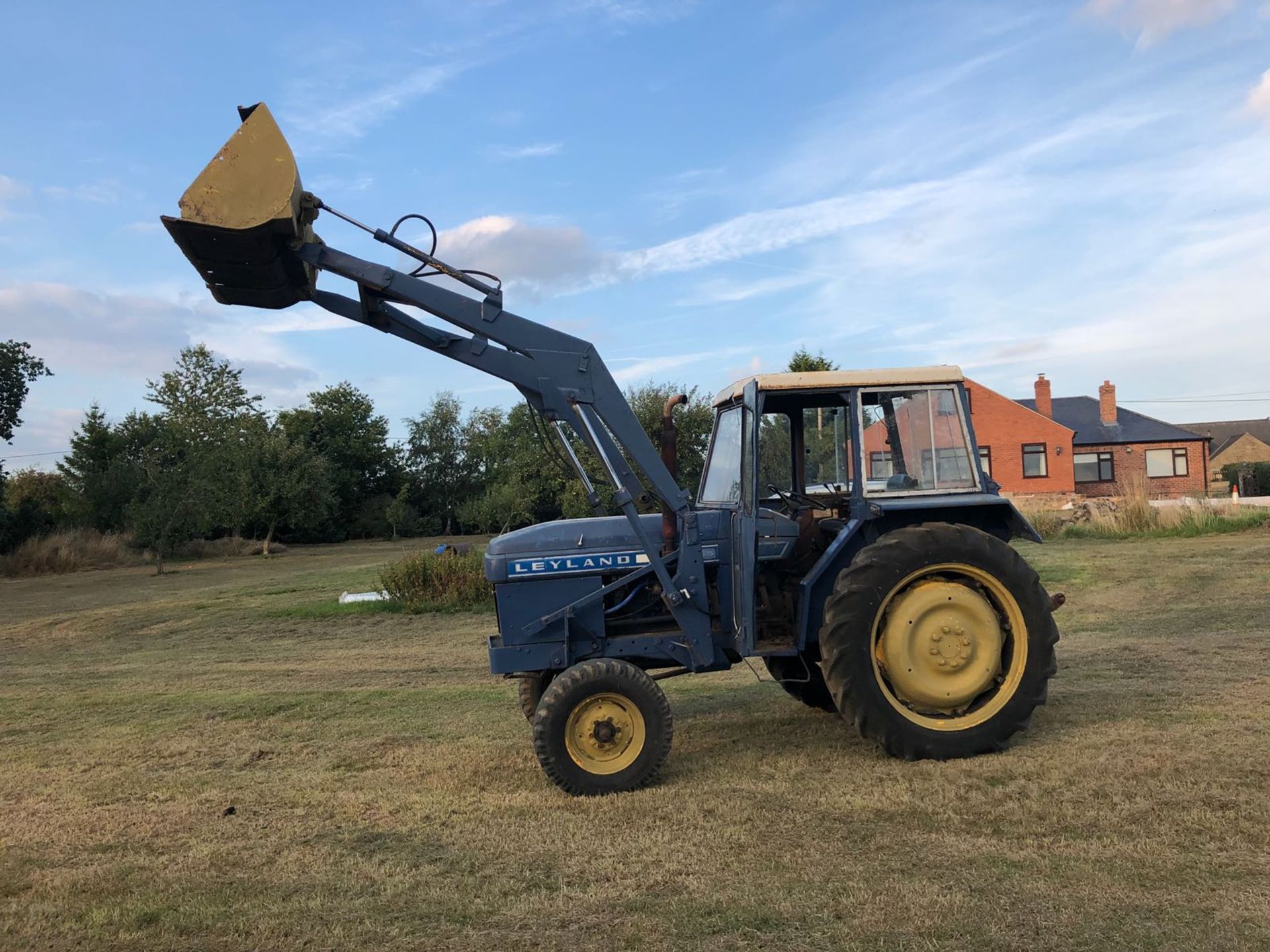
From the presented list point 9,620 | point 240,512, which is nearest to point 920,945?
point 9,620

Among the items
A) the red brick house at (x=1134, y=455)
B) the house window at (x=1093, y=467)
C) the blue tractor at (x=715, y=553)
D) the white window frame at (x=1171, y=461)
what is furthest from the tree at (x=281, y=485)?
the white window frame at (x=1171, y=461)

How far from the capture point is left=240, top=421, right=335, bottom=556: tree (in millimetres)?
35594

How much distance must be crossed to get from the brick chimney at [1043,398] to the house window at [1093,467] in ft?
7.09

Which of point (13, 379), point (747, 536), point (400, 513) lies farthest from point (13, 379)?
point (747, 536)

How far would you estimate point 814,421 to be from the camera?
6523 mm

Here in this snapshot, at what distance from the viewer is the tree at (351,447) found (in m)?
45.8

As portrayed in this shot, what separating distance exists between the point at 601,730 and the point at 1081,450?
39249 mm

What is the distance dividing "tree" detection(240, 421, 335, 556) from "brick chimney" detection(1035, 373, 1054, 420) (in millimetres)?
29345

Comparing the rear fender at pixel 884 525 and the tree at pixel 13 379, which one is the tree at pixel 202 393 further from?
the rear fender at pixel 884 525

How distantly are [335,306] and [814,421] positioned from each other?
10.3 feet

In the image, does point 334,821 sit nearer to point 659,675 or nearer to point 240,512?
point 659,675

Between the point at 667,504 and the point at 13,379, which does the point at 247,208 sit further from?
the point at 13,379

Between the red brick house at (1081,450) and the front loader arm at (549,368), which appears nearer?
the front loader arm at (549,368)

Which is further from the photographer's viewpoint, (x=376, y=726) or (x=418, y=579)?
(x=418, y=579)
